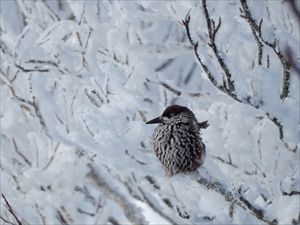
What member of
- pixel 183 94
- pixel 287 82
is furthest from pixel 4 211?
pixel 287 82

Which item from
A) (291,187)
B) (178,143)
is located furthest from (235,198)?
(178,143)

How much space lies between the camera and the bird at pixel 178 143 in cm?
295

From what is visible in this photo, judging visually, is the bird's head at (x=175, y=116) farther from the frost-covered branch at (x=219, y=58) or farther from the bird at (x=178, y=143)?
the frost-covered branch at (x=219, y=58)

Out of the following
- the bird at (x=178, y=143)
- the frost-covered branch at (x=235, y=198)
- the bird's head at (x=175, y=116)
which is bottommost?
the frost-covered branch at (x=235, y=198)

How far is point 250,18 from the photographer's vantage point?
2490 millimetres

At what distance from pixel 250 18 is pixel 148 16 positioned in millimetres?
1981

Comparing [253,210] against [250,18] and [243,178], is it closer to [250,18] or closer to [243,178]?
[250,18]

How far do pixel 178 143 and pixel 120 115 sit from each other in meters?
0.59

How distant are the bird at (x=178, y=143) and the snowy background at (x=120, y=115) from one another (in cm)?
26

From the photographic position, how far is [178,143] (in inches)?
→ 117

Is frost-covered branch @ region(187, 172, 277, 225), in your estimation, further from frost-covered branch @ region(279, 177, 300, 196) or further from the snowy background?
frost-covered branch @ region(279, 177, 300, 196)

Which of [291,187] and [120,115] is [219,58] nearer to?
[291,187]

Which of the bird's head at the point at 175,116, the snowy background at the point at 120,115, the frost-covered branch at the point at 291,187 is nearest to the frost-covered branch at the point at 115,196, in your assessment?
the snowy background at the point at 120,115

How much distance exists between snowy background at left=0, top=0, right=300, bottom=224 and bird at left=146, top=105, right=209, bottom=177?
0.85 feet
